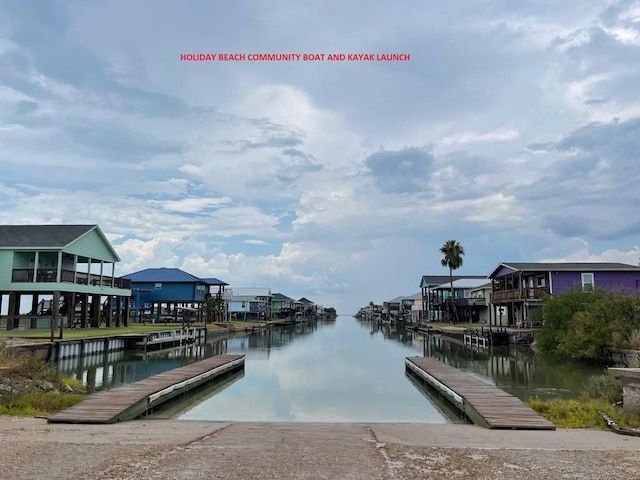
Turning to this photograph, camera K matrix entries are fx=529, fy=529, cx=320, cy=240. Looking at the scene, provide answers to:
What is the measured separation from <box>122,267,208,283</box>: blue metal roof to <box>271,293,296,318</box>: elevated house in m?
60.2

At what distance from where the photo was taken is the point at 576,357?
33562 millimetres

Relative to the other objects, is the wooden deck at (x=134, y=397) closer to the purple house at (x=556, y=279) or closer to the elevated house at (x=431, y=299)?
the purple house at (x=556, y=279)

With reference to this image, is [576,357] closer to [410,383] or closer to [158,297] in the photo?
[410,383]

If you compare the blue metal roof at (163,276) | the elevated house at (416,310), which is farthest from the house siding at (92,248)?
the elevated house at (416,310)

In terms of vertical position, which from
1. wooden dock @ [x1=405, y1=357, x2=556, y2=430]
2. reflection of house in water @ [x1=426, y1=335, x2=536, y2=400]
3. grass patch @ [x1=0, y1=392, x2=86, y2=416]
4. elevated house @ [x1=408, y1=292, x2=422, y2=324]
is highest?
elevated house @ [x1=408, y1=292, x2=422, y2=324]

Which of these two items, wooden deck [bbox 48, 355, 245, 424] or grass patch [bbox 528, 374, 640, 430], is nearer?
grass patch [bbox 528, 374, 640, 430]

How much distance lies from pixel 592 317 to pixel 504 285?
30.9 metres

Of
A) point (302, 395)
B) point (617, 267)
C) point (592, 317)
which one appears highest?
point (617, 267)

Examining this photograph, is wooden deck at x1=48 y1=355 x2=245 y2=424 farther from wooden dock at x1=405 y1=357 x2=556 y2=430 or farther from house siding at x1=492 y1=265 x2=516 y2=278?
house siding at x1=492 y1=265 x2=516 y2=278

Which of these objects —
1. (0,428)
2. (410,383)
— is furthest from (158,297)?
(0,428)

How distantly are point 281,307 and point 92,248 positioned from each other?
341 ft

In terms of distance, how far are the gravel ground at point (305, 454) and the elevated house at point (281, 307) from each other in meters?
123

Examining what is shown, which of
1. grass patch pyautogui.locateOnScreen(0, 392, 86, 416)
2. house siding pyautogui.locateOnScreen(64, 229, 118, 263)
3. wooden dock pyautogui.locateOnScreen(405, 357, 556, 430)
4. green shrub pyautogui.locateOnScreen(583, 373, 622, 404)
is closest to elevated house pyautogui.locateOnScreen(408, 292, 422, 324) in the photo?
house siding pyautogui.locateOnScreen(64, 229, 118, 263)

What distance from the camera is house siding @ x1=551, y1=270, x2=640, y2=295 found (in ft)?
165
